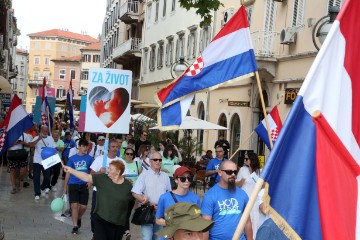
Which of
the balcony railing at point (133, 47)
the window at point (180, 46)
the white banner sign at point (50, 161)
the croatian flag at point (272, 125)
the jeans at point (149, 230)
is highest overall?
the balcony railing at point (133, 47)

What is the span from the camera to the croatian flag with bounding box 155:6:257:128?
8.59 metres

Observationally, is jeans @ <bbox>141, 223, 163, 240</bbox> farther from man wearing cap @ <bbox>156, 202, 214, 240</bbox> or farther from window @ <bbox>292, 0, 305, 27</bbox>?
window @ <bbox>292, 0, 305, 27</bbox>

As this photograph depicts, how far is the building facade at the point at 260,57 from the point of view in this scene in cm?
2223

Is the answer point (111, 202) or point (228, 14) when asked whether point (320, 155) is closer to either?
point (111, 202)

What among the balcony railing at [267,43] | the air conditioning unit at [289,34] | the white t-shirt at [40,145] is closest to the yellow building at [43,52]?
the balcony railing at [267,43]

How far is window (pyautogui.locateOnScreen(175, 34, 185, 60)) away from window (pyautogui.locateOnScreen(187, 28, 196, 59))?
1222 mm

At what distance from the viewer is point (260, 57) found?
23797 mm

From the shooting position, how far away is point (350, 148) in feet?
14.1

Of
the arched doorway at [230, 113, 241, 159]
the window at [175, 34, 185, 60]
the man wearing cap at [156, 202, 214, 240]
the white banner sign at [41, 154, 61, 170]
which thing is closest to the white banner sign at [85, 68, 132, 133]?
the white banner sign at [41, 154, 61, 170]

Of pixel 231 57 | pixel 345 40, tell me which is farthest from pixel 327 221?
pixel 231 57

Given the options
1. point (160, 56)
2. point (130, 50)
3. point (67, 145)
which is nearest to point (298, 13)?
point (67, 145)

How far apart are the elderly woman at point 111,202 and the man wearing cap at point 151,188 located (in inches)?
5.9

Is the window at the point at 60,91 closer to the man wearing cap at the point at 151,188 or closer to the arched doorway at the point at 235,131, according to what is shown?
the arched doorway at the point at 235,131

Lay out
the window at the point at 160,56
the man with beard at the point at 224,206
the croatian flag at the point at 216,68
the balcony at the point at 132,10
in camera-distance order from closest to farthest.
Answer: the man with beard at the point at 224,206 → the croatian flag at the point at 216,68 → the window at the point at 160,56 → the balcony at the point at 132,10
